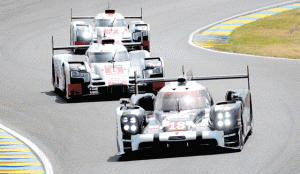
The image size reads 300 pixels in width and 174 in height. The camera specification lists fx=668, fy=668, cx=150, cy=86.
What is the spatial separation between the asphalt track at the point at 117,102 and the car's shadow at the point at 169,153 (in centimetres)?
2

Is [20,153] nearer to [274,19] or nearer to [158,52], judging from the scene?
[158,52]

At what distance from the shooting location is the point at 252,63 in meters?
26.6

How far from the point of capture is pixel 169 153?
13.5m

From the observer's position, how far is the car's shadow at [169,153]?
13.1m

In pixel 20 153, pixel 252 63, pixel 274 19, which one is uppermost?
pixel 274 19

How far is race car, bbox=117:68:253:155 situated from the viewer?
12.9m

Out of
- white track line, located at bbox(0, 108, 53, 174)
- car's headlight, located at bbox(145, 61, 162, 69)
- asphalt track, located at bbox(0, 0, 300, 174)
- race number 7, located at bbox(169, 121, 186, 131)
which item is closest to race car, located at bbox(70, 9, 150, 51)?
asphalt track, located at bbox(0, 0, 300, 174)

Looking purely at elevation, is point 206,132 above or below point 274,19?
below

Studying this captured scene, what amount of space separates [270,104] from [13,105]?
7839mm

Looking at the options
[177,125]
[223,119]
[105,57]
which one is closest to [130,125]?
[177,125]

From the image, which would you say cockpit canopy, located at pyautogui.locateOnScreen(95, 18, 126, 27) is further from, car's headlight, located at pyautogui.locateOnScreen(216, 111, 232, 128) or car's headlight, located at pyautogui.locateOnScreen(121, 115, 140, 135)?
car's headlight, located at pyautogui.locateOnScreen(216, 111, 232, 128)

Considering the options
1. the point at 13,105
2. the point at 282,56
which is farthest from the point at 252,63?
the point at 13,105

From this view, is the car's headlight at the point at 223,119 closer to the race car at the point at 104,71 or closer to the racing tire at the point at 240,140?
the racing tire at the point at 240,140

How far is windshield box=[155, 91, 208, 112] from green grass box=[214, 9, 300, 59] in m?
13.9
